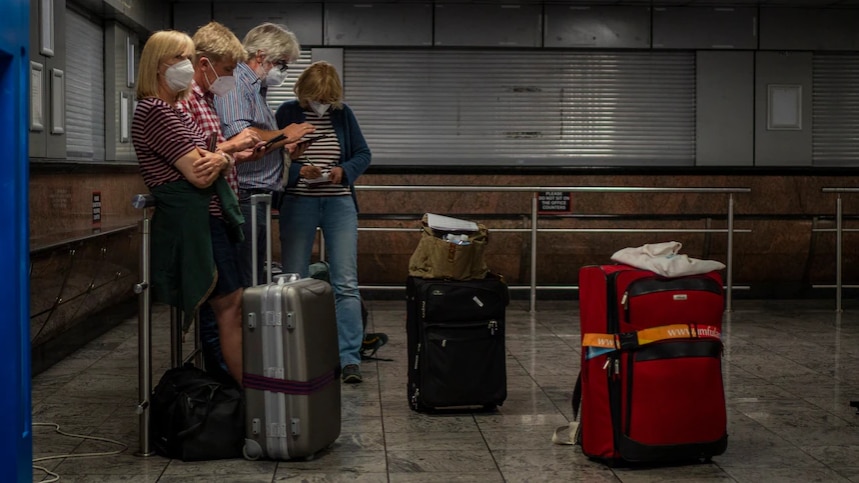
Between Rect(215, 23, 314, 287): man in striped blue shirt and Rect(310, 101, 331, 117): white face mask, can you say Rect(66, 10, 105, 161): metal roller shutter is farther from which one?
Rect(215, 23, 314, 287): man in striped blue shirt

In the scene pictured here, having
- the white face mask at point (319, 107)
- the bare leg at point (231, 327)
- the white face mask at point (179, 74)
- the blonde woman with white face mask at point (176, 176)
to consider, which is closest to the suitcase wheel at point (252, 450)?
the bare leg at point (231, 327)

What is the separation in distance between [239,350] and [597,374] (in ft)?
4.23

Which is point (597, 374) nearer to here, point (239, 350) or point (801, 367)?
point (239, 350)

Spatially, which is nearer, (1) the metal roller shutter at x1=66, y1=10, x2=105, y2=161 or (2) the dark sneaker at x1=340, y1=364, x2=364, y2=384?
(2) the dark sneaker at x1=340, y1=364, x2=364, y2=384

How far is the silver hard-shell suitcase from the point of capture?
360 cm

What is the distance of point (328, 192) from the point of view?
16.4ft

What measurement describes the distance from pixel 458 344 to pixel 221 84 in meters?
1.40

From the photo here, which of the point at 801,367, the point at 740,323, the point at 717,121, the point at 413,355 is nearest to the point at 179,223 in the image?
the point at 413,355

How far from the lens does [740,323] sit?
25.2 ft

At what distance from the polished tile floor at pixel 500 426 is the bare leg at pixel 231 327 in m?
0.39

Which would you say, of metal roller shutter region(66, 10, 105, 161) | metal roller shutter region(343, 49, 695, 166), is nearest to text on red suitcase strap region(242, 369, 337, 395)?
metal roller shutter region(66, 10, 105, 161)

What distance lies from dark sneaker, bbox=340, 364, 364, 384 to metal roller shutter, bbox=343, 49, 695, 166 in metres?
4.78

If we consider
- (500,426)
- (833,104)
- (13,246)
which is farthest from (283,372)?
(833,104)

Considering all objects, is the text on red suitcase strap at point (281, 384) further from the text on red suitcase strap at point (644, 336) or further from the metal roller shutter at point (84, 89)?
the metal roller shutter at point (84, 89)
